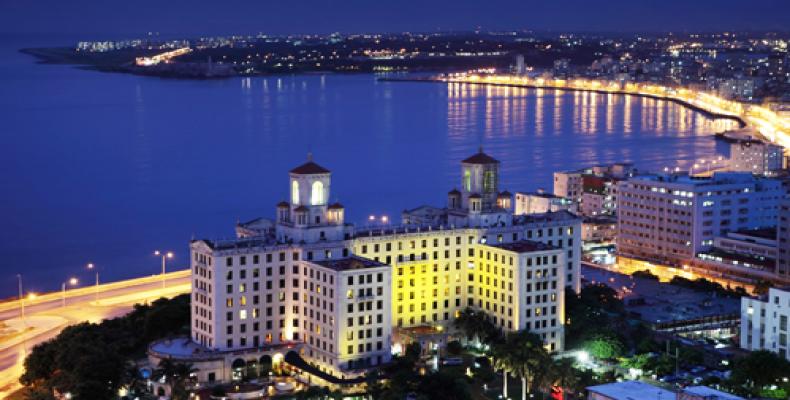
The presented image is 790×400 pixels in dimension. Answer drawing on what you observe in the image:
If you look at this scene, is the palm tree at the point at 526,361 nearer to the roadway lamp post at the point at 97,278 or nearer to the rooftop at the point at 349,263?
the rooftop at the point at 349,263

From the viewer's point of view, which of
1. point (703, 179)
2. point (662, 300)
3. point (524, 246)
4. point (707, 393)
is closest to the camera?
point (707, 393)

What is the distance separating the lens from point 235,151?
167ft

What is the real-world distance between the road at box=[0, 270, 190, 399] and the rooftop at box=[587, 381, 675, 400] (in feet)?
31.6

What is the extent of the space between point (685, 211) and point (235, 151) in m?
25.5

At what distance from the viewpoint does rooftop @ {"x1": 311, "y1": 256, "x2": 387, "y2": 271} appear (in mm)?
18688

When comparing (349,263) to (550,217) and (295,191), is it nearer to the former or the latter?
(295,191)

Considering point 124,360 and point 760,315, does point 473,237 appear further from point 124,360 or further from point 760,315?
point 124,360

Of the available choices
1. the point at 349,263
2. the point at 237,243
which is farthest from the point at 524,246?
the point at 237,243

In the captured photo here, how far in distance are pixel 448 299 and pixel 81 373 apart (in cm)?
625

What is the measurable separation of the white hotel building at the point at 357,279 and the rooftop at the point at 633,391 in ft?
13.6

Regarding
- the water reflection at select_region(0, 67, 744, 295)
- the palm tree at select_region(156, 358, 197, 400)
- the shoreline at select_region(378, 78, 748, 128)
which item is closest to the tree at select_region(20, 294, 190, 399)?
the palm tree at select_region(156, 358, 197, 400)

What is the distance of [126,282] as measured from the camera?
2639cm

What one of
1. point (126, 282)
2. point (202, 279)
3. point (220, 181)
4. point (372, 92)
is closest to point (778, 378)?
point (202, 279)

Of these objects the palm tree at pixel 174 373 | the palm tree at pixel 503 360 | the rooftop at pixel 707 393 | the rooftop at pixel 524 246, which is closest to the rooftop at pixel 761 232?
the rooftop at pixel 524 246
